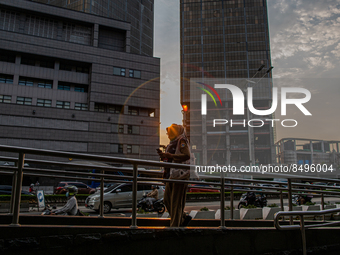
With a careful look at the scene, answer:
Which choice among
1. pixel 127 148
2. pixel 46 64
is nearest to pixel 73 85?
pixel 46 64

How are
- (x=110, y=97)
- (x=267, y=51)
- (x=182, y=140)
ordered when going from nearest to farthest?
(x=182, y=140)
(x=110, y=97)
(x=267, y=51)

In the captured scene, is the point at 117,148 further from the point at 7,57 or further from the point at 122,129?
the point at 7,57

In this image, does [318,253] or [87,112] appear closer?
[318,253]

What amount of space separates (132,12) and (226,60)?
3871 centimetres

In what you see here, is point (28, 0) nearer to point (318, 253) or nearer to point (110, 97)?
point (110, 97)

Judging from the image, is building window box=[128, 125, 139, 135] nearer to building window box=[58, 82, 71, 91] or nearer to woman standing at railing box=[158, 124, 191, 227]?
building window box=[58, 82, 71, 91]

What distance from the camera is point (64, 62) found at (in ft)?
166

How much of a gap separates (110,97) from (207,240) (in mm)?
49523

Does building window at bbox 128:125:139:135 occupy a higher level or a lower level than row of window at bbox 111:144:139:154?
higher

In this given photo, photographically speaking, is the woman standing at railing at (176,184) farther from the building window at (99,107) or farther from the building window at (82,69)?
the building window at (82,69)

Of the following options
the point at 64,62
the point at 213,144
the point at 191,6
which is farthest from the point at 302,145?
the point at 64,62

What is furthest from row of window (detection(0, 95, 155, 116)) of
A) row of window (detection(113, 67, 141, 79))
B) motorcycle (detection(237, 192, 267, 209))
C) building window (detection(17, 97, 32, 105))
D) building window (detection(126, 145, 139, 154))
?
motorcycle (detection(237, 192, 267, 209))

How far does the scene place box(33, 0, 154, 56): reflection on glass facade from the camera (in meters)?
66.1

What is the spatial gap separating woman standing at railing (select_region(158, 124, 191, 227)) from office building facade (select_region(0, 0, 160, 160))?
43670 millimetres
